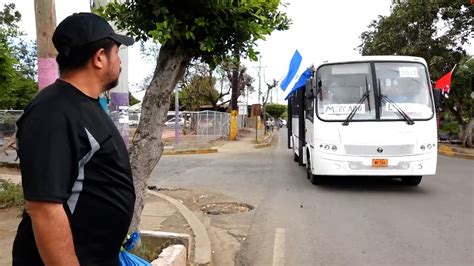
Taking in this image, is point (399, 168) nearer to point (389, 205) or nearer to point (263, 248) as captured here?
point (389, 205)

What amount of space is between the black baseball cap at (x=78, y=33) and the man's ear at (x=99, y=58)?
5 centimetres

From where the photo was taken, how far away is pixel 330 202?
8461 millimetres

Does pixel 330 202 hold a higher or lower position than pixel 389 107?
lower

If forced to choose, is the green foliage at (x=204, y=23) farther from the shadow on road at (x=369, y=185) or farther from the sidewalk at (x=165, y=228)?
the shadow on road at (x=369, y=185)

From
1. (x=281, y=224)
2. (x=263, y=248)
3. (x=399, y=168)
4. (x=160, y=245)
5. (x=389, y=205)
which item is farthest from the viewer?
(x=399, y=168)

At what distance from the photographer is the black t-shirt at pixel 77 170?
1.72 m

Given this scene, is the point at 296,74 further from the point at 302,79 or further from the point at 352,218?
the point at 352,218

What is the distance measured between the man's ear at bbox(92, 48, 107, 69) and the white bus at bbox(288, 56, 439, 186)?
779 centimetres

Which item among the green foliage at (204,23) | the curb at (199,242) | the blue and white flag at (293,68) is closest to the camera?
the green foliage at (204,23)

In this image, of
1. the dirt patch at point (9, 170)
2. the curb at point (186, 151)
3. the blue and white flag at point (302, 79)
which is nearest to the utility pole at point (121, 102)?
the blue and white flag at point (302, 79)

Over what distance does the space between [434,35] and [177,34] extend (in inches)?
842

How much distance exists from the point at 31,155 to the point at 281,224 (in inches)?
218

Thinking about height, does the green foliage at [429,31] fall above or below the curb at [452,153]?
above

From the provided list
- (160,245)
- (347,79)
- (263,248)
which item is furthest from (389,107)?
(160,245)
